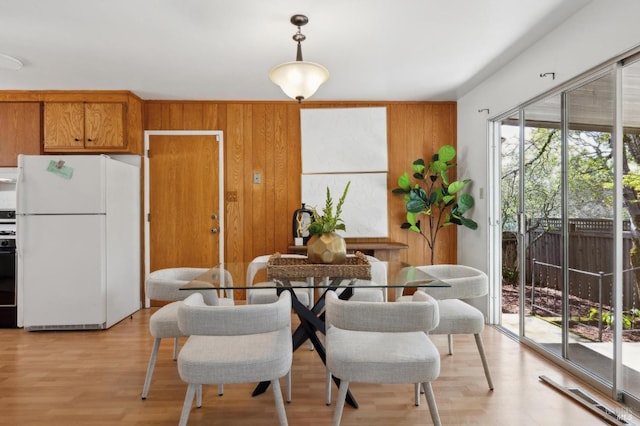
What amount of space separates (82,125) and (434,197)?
3.87 meters

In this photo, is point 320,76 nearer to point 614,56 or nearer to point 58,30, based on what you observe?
point 614,56

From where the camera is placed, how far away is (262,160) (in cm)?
476

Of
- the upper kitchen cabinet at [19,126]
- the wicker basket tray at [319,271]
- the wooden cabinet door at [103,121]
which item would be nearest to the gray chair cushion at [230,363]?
the wicker basket tray at [319,271]

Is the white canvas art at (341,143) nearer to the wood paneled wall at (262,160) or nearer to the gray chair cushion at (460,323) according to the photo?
the wood paneled wall at (262,160)

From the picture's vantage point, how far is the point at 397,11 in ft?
8.63

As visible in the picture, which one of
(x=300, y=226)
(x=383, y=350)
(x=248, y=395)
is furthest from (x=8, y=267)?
(x=383, y=350)

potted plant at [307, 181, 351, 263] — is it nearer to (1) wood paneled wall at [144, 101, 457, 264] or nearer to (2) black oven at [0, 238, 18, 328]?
(1) wood paneled wall at [144, 101, 457, 264]

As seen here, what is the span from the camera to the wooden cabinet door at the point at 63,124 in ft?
14.0

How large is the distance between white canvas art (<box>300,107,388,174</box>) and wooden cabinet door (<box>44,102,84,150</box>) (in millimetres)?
2413

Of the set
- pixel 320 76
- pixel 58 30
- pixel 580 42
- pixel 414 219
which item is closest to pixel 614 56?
pixel 580 42

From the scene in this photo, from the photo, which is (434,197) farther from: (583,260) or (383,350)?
(383,350)

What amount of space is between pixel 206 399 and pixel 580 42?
129 inches

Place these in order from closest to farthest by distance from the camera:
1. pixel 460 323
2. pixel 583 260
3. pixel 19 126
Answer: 1. pixel 460 323
2. pixel 583 260
3. pixel 19 126

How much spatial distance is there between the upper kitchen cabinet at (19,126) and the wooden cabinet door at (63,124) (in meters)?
0.11
